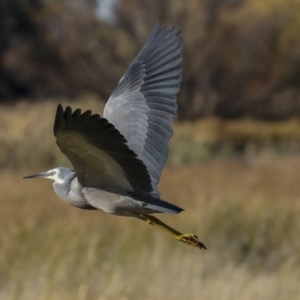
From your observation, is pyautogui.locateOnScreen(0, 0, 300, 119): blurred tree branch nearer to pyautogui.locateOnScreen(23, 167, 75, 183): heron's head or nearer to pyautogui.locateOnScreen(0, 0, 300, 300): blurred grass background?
pyautogui.locateOnScreen(0, 0, 300, 300): blurred grass background

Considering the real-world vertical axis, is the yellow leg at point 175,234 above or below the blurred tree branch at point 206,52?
below

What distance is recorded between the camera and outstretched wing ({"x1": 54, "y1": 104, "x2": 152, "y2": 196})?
3237mm

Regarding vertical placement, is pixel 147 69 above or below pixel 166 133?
above

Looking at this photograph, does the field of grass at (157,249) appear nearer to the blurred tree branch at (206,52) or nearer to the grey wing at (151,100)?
the grey wing at (151,100)

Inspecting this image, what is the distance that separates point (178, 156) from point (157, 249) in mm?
7222

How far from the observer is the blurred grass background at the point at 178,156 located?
Result: 243 inches

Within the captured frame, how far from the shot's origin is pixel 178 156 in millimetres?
13820

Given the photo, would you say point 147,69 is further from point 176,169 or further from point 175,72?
point 176,169

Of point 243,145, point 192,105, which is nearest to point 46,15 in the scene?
point 192,105

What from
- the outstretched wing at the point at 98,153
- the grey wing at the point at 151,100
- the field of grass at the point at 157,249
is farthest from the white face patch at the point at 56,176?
the field of grass at the point at 157,249

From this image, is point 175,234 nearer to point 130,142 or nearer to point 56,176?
point 130,142

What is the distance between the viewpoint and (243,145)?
17.6m

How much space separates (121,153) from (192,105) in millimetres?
16598

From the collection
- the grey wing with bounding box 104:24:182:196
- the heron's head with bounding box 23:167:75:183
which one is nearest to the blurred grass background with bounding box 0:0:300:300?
the grey wing with bounding box 104:24:182:196
